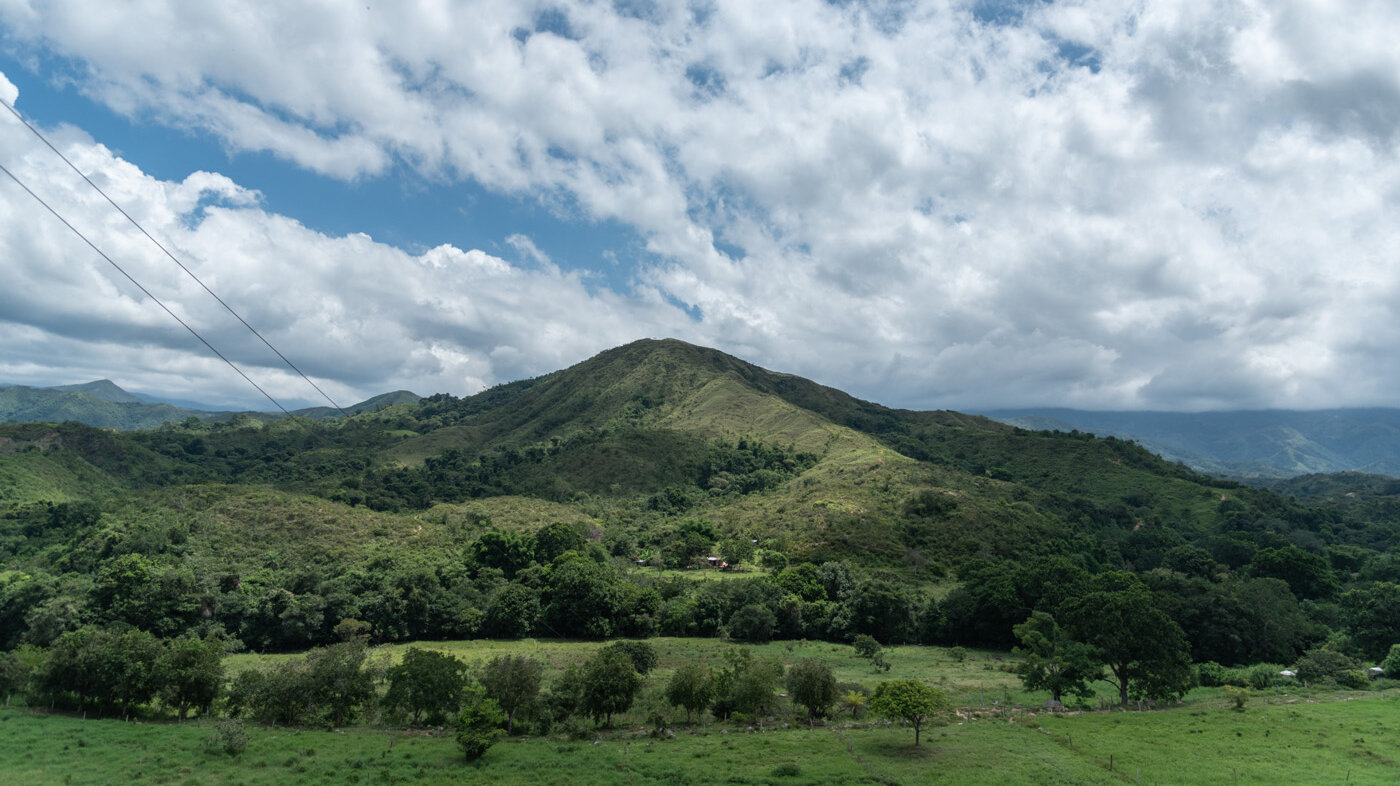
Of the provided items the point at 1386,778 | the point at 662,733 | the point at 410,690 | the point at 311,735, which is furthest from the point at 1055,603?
the point at 311,735

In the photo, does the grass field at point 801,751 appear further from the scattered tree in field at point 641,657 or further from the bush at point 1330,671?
the scattered tree in field at point 641,657

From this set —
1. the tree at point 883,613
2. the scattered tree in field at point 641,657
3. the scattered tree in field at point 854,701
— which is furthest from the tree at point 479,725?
the tree at point 883,613

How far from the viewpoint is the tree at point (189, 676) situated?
37625 millimetres

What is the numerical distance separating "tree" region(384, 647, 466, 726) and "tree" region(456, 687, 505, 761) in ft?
8.03

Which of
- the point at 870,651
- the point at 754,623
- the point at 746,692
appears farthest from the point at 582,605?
the point at 746,692

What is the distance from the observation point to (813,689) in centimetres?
3903

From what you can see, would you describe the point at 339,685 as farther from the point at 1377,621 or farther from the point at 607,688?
the point at 1377,621

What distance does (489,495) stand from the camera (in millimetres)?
147250

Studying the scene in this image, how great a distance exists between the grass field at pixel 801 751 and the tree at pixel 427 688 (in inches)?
62.8

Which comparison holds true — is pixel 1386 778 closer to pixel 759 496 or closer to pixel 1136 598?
pixel 1136 598

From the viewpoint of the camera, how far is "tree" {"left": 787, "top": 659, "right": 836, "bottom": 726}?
39.0 m

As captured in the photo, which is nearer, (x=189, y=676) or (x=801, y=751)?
(x=801, y=751)

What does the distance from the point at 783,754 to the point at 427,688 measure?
2155 centimetres

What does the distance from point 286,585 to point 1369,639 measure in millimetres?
103730
